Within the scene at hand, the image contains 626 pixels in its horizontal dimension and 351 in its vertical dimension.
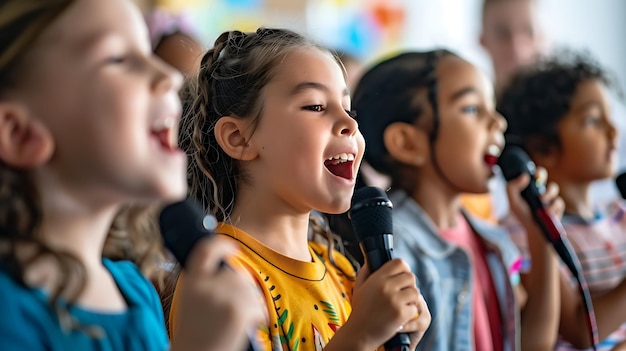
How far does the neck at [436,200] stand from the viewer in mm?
1400

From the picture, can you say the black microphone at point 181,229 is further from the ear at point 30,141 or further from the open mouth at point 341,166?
the open mouth at point 341,166

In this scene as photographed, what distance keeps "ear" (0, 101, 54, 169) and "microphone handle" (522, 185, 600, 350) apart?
2.98ft

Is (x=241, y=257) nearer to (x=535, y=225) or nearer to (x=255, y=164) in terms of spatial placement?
(x=255, y=164)

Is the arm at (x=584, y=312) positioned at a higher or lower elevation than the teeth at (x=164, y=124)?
lower

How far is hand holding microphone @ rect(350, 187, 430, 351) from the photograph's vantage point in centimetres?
84

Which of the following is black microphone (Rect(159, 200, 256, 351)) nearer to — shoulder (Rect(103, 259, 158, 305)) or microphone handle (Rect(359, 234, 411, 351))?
shoulder (Rect(103, 259, 158, 305))

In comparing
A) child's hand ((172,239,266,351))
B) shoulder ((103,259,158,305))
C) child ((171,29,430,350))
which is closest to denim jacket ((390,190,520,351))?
child ((171,29,430,350))

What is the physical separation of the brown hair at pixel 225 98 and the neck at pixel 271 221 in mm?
23

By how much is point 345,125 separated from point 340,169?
5cm

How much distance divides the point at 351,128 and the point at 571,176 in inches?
34.3

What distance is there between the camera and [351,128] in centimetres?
96

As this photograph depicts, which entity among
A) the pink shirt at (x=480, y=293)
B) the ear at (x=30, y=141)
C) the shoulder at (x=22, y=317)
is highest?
the ear at (x=30, y=141)

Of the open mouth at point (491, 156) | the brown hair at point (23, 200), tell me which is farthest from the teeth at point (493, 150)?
the brown hair at point (23, 200)

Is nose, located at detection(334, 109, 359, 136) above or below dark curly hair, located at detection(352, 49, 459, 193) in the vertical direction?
above
